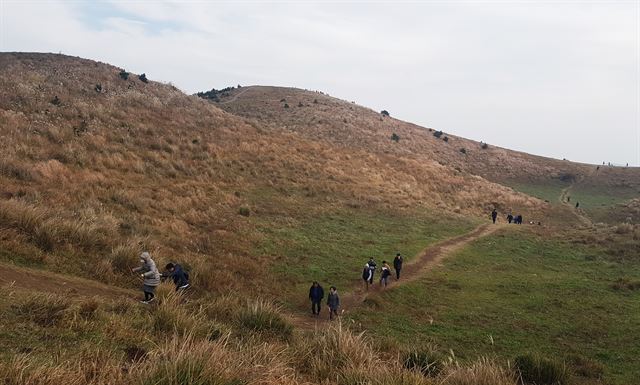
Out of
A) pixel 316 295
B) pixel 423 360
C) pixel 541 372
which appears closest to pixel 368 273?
pixel 316 295

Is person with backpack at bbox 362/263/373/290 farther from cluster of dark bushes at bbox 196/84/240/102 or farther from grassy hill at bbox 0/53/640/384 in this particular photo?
cluster of dark bushes at bbox 196/84/240/102

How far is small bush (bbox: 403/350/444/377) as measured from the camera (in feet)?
26.3

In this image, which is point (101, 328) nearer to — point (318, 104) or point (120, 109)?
point (120, 109)

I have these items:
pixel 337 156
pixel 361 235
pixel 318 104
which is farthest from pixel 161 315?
pixel 318 104

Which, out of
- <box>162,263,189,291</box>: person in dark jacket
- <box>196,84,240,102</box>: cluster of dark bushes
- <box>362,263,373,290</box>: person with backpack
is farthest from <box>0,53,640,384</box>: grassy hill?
<box>196,84,240,102</box>: cluster of dark bushes

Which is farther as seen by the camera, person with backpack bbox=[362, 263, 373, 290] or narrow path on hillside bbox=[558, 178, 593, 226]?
narrow path on hillside bbox=[558, 178, 593, 226]

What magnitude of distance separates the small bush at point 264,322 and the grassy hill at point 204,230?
37 mm

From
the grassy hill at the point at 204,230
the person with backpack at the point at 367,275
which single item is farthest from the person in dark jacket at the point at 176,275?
the person with backpack at the point at 367,275

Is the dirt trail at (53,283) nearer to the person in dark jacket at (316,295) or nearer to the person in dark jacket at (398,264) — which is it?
the person in dark jacket at (316,295)

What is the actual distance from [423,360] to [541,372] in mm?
2515

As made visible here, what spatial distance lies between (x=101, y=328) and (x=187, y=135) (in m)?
38.5

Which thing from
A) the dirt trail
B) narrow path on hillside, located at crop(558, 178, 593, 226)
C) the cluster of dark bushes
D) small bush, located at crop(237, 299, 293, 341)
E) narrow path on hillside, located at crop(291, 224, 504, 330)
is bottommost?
narrow path on hillside, located at crop(291, 224, 504, 330)

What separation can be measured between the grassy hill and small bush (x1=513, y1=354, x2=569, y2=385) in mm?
438

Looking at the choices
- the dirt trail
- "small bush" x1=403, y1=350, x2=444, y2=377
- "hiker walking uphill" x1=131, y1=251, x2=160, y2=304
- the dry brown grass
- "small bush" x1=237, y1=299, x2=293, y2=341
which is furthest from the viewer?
the dry brown grass
